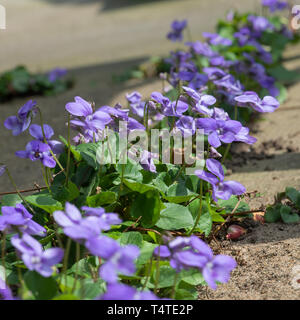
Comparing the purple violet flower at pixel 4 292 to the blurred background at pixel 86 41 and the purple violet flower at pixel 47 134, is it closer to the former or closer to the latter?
the purple violet flower at pixel 47 134

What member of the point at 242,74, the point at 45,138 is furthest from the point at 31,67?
the point at 45,138

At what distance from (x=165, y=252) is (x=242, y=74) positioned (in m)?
2.23

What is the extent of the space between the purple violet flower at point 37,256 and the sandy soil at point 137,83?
56 centimetres

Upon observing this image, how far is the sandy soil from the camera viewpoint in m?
1.79

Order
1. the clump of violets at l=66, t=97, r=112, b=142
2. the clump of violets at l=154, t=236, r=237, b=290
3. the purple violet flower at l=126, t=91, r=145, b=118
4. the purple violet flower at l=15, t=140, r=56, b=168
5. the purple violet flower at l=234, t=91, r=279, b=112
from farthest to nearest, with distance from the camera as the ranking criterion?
the purple violet flower at l=126, t=91, r=145, b=118 → the purple violet flower at l=234, t=91, r=279, b=112 → the purple violet flower at l=15, t=140, r=56, b=168 → the clump of violets at l=66, t=97, r=112, b=142 → the clump of violets at l=154, t=236, r=237, b=290

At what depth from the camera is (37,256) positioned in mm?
1299

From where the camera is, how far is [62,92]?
4.54 m

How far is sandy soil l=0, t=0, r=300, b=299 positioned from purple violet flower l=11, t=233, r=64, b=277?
0.56m

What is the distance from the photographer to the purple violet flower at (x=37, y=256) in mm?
1282

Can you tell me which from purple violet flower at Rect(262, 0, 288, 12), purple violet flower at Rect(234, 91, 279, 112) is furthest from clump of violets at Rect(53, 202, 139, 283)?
purple violet flower at Rect(262, 0, 288, 12)

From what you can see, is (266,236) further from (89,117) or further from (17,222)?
(17,222)

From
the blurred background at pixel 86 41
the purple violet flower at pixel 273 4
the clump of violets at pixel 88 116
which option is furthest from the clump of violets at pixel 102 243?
the purple violet flower at pixel 273 4

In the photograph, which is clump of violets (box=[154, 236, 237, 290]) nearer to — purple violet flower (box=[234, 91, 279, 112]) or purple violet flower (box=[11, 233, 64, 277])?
purple violet flower (box=[11, 233, 64, 277])
